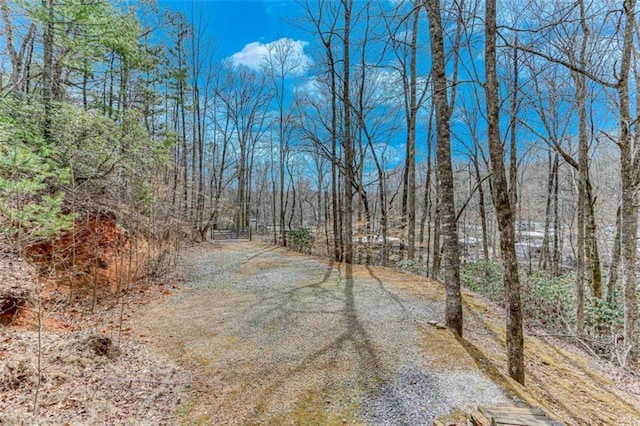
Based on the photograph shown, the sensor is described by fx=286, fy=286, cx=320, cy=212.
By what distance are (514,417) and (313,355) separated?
214 centimetres

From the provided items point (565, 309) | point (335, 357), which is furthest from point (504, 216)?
point (565, 309)

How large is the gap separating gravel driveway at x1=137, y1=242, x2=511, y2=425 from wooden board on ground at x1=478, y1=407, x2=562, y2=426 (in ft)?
1.21

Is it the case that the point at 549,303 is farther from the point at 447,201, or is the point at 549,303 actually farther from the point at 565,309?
the point at 447,201

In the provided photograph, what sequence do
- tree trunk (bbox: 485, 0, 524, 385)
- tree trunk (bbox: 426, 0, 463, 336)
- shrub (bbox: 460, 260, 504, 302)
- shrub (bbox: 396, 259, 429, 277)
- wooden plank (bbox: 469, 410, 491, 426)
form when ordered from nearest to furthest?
wooden plank (bbox: 469, 410, 491, 426) < tree trunk (bbox: 485, 0, 524, 385) < tree trunk (bbox: 426, 0, 463, 336) < shrub (bbox: 460, 260, 504, 302) < shrub (bbox: 396, 259, 429, 277)

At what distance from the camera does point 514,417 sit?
7.23 ft

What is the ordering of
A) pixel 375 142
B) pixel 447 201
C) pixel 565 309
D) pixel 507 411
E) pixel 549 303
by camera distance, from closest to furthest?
pixel 507 411, pixel 447 201, pixel 565 309, pixel 549 303, pixel 375 142

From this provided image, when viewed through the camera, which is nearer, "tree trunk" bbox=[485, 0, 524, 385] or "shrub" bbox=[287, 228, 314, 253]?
"tree trunk" bbox=[485, 0, 524, 385]

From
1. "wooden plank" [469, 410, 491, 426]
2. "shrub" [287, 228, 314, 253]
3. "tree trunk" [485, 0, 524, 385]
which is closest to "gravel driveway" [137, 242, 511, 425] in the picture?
"wooden plank" [469, 410, 491, 426]

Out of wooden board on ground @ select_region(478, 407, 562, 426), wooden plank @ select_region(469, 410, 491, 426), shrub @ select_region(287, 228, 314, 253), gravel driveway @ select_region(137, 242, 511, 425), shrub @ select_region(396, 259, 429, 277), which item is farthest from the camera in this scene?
shrub @ select_region(287, 228, 314, 253)

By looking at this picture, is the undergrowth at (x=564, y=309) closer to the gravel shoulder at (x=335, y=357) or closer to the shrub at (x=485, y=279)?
the shrub at (x=485, y=279)

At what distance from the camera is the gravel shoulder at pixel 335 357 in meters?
2.69

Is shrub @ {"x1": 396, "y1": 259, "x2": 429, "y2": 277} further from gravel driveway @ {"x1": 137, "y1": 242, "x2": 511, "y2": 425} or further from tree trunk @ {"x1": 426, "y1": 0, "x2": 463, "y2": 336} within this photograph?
tree trunk @ {"x1": 426, "y1": 0, "x2": 463, "y2": 336}

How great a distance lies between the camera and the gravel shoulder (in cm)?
269

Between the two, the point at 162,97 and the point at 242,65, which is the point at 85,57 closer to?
the point at 162,97
